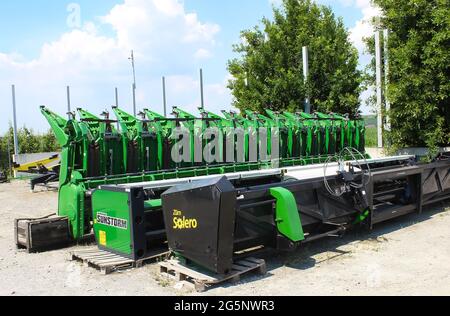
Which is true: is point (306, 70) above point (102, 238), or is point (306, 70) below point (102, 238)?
above

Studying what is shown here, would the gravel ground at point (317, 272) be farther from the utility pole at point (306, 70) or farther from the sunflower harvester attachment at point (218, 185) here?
the utility pole at point (306, 70)

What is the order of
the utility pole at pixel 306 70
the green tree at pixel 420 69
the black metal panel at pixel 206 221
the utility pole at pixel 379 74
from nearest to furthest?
the black metal panel at pixel 206 221
the green tree at pixel 420 69
the utility pole at pixel 379 74
the utility pole at pixel 306 70

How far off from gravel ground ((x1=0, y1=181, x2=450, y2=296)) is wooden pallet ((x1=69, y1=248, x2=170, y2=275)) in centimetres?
10

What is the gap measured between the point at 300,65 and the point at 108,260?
11.8 m

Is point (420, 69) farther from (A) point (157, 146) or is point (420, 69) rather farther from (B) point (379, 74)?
(A) point (157, 146)

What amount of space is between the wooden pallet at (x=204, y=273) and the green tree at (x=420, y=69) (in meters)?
6.35

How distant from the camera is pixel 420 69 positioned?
976 centimetres

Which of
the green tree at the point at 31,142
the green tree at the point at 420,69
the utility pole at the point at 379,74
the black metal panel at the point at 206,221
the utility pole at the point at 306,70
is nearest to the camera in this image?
the black metal panel at the point at 206,221

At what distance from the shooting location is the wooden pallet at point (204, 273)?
4.70 m

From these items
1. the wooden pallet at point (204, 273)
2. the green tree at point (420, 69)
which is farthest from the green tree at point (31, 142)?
the wooden pallet at point (204, 273)

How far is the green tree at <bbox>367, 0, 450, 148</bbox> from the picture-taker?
938cm

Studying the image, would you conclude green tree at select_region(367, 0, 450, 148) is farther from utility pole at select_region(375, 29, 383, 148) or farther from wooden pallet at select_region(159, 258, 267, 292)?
wooden pallet at select_region(159, 258, 267, 292)

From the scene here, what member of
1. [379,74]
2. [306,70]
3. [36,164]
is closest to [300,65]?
[306,70]

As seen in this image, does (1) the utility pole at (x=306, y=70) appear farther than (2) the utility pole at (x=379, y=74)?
Yes
